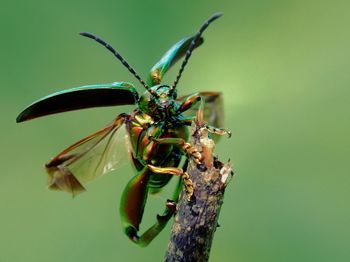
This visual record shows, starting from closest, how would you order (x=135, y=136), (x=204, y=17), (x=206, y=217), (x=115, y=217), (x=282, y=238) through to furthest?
1. (x=206, y=217)
2. (x=135, y=136)
3. (x=282, y=238)
4. (x=115, y=217)
5. (x=204, y=17)

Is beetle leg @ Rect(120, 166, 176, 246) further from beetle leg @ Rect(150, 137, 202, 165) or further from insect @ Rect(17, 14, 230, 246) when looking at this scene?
beetle leg @ Rect(150, 137, 202, 165)

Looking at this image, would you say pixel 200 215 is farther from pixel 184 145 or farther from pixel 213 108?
pixel 213 108

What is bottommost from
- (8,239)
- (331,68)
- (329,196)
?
(8,239)

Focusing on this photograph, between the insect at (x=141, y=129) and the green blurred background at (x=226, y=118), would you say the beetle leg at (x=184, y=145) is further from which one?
the green blurred background at (x=226, y=118)

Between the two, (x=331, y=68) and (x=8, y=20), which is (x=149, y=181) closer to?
(x=331, y=68)

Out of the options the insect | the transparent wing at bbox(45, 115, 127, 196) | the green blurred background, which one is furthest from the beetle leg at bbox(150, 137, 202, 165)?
the green blurred background

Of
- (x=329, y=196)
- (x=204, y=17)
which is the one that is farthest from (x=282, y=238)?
(x=204, y=17)
